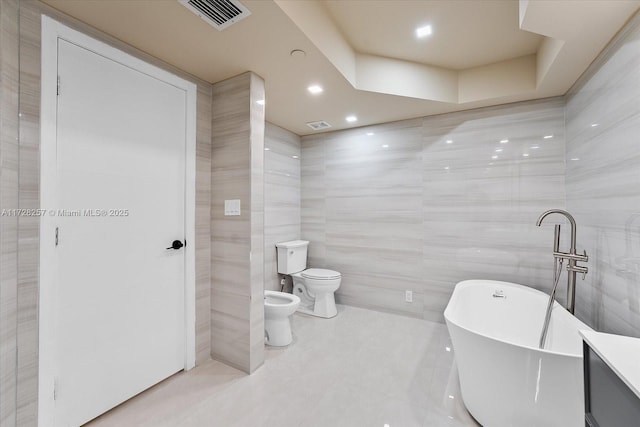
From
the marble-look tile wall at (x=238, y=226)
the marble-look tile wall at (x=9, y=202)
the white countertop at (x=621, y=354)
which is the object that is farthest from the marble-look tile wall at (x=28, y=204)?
the white countertop at (x=621, y=354)

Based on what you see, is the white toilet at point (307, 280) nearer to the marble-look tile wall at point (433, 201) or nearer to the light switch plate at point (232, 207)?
the marble-look tile wall at point (433, 201)

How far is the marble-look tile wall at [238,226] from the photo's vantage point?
6.79ft

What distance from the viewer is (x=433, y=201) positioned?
2951mm

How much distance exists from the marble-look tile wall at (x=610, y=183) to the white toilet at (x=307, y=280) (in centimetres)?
211

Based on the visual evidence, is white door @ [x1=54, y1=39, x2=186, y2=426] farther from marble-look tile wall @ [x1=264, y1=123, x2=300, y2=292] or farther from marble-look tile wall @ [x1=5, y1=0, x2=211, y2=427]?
marble-look tile wall @ [x1=264, y1=123, x2=300, y2=292]

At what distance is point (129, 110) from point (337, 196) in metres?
2.30

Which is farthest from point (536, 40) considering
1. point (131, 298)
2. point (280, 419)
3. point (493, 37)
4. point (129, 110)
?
point (131, 298)

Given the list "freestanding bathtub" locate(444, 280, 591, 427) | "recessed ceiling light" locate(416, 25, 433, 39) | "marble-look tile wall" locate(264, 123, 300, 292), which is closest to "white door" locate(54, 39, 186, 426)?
"marble-look tile wall" locate(264, 123, 300, 292)

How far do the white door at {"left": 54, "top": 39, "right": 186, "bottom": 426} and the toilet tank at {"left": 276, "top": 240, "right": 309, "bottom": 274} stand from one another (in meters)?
1.29

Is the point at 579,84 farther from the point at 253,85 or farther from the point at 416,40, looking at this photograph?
the point at 253,85

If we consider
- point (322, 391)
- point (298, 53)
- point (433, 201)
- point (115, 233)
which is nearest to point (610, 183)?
point (433, 201)

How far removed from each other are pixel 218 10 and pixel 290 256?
241cm

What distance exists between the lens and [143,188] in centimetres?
183

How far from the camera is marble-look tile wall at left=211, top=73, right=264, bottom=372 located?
2.07 m
